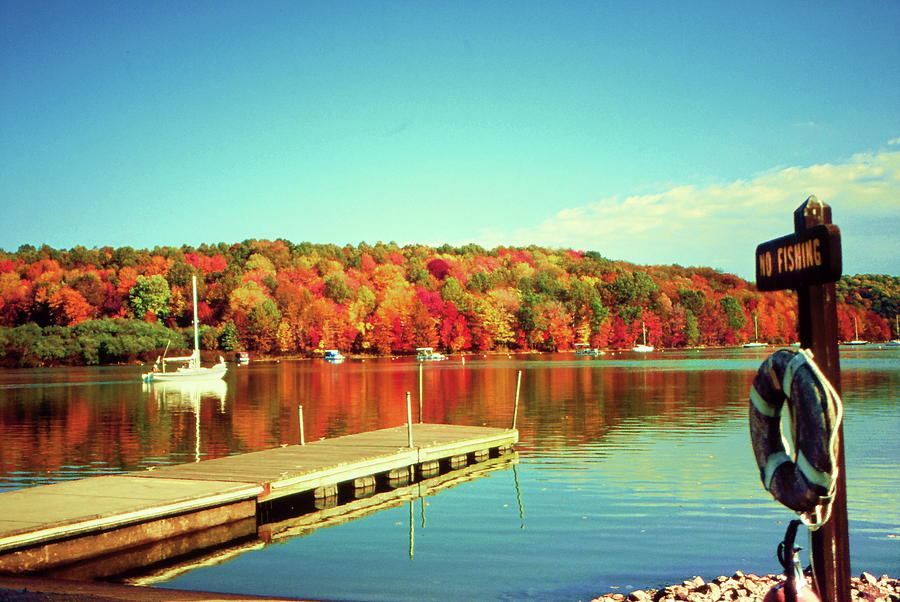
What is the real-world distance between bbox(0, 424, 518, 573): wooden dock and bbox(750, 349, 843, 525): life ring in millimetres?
8026

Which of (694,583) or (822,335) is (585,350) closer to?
(694,583)

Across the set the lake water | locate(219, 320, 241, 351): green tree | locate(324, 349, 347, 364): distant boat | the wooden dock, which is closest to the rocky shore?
the lake water

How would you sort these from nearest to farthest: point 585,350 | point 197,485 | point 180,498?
point 180,498 → point 197,485 → point 585,350

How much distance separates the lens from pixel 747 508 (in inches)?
546

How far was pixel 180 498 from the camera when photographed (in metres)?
11.4

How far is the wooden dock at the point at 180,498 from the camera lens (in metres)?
9.75

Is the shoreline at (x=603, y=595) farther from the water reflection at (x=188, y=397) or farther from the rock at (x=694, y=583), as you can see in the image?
the water reflection at (x=188, y=397)

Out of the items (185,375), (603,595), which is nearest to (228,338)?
Result: (185,375)

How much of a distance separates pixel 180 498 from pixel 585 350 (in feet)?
386

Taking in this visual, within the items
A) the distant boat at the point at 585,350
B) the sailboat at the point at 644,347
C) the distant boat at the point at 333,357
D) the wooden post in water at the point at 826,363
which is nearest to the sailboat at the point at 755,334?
the sailboat at the point at 644,347

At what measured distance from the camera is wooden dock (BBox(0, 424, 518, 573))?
32.0 feet

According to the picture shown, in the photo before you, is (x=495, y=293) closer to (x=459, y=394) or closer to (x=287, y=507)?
(x=459, y=394)

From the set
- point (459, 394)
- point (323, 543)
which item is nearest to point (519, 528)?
point (323, 543)

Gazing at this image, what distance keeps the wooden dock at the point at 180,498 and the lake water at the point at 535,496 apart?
825mm
